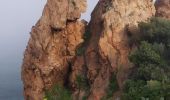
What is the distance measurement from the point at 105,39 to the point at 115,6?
237 cm

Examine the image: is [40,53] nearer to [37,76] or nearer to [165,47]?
[37,76]

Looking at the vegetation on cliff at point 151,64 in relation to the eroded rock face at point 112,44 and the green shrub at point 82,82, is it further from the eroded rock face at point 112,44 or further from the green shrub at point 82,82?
the green shrub at point 82,82

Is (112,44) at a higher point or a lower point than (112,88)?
higher

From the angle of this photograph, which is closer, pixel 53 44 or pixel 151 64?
pixel 151 64

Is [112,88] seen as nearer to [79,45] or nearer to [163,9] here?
[79,45]

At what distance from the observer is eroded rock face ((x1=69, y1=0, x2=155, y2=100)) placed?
42375 mm

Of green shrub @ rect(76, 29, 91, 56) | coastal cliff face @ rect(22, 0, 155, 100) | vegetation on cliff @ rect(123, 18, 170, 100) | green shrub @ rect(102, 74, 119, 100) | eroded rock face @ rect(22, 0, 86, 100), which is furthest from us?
green shrub @ rect(76, 29, 91, 56)

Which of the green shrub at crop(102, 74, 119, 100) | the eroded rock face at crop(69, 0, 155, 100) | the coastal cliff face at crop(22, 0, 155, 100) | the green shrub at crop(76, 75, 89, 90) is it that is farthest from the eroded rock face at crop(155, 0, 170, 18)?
the green shrub at crop(102, 74, 119, 100)

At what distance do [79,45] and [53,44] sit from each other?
187 centimetres

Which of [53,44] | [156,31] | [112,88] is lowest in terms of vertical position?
[112,88]

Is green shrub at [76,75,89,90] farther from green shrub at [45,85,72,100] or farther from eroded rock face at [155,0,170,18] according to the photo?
eroded rock face at [155,0,170,18]

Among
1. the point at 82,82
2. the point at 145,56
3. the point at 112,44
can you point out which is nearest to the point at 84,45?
the point at 82,82

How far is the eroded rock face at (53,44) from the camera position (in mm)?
45500

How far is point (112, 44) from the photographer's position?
4288cm
